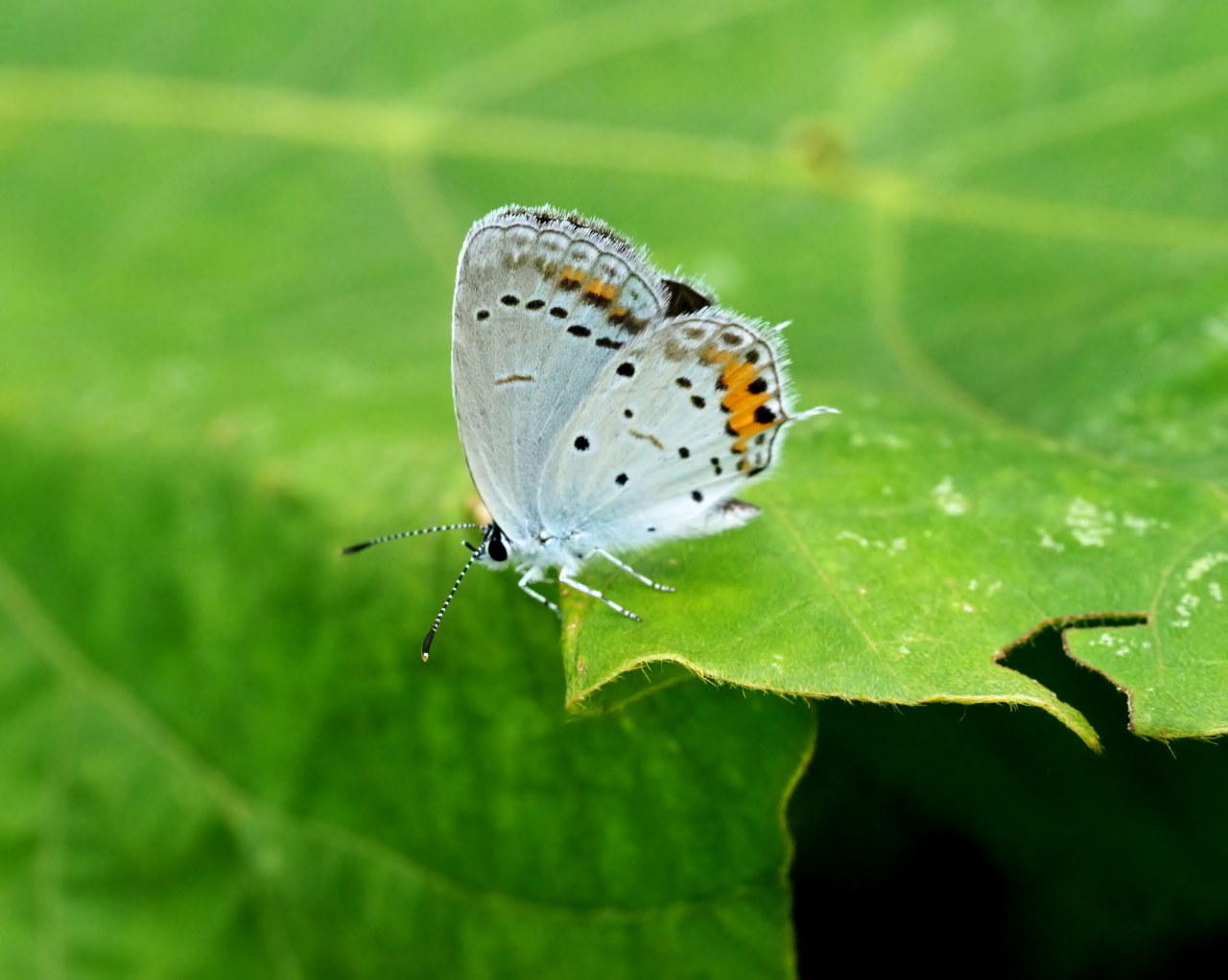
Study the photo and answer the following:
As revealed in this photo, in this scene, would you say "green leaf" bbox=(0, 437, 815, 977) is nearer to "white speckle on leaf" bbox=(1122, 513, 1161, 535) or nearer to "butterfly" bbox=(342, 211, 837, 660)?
"butterfly" bbox=(342, 211, 837, 660)

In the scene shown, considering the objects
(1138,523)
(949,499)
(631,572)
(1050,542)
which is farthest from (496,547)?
(1138,523)

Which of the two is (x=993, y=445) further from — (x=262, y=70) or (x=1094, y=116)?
(x=262, y=70)

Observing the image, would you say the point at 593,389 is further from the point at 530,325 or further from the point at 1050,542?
the point at 1050,542

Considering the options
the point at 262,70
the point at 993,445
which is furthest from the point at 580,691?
the point at 262,70

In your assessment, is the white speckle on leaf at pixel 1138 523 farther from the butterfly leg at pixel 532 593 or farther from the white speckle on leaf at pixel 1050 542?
the butterfly leg at pixel 532 593

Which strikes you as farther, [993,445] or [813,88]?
[813,88]

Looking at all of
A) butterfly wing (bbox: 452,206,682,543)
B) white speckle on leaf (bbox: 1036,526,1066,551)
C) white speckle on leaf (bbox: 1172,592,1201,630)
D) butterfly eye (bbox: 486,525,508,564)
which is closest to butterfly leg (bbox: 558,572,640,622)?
butterfly eye (bbox: 486,525,508,564)

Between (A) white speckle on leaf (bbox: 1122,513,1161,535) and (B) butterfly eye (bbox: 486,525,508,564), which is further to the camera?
(B) butterfly eye (bbox: 486,525,508,564)
